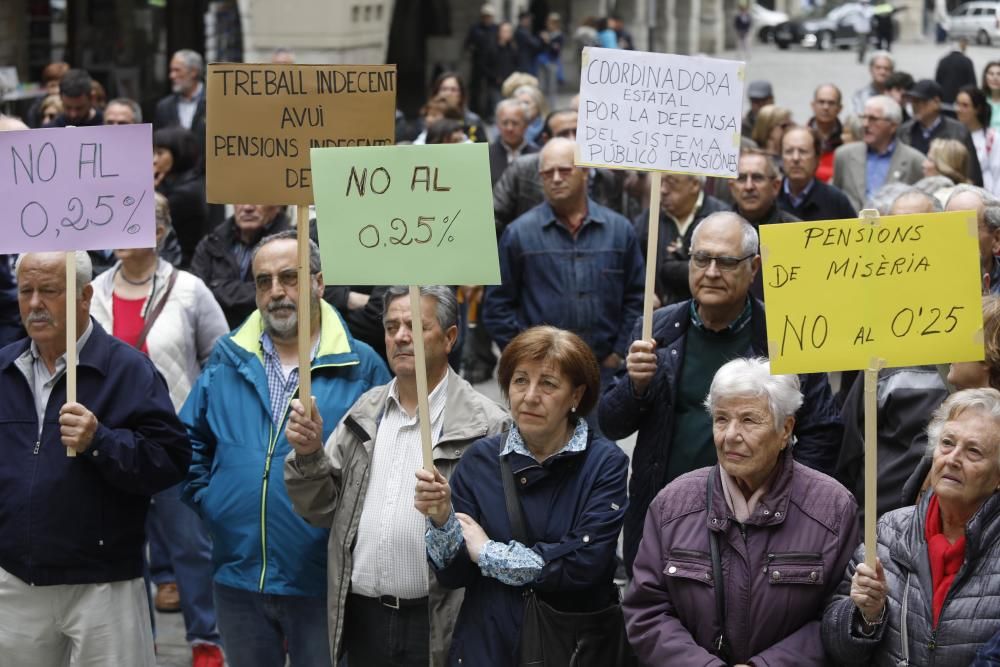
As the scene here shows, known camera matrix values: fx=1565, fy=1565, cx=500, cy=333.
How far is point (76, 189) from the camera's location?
4867mm

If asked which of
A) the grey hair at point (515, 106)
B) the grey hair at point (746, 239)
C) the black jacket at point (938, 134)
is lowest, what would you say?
the grey hair at point (746, 239)

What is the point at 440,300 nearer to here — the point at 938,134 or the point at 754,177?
the point at 754,177

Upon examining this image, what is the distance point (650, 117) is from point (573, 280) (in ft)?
5.93

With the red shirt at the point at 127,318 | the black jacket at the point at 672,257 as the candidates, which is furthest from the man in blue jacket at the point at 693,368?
the red shirt at the point at 127,318

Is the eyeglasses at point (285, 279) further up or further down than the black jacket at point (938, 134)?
further down

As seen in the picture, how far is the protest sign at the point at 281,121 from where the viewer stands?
482cm

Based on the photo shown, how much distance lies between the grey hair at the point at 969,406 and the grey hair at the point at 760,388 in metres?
0.39

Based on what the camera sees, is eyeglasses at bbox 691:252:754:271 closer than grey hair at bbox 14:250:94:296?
No

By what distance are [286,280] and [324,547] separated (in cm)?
Answer: 93

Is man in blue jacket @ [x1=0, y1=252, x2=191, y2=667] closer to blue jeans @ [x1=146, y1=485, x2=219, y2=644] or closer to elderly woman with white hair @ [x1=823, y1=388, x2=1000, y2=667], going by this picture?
blue jeans @ [x1=146, y1=485, x2=219, y2=644]

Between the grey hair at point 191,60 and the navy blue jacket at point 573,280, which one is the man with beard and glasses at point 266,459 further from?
the grey hair at point 191,60

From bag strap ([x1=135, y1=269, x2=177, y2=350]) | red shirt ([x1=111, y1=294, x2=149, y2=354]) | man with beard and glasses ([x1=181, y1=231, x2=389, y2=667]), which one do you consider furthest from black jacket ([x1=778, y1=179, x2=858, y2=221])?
man with beard and glasses ([x1=181, y1=231, x2=389, y2=667])

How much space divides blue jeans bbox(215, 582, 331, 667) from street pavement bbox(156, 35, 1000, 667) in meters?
20.3

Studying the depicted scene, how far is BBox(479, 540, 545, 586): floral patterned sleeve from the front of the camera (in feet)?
14.0
